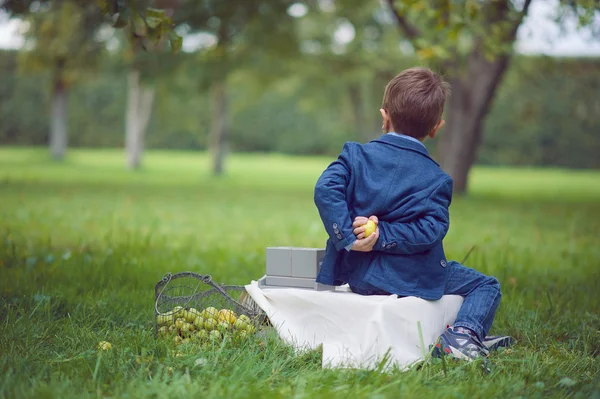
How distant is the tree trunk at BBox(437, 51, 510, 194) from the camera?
41.6 ft

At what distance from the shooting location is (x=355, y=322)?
283cm

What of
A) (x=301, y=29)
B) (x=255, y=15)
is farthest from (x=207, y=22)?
(x=301, y=29)

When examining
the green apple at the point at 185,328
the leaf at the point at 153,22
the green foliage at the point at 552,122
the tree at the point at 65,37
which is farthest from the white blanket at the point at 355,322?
the green foliage at the point at 552,122

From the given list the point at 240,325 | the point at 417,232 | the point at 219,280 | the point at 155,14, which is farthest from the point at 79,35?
the point at 417,232

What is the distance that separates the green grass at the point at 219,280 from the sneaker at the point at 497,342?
0.23ft

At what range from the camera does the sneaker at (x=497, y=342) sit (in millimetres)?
3053

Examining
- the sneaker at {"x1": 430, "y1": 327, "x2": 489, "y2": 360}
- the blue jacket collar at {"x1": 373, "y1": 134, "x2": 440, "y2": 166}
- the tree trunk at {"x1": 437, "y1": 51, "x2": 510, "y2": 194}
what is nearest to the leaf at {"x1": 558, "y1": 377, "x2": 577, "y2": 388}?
the sneaker at {"x1": 430, "y1": 327, "x2": 489, "y2": 360}

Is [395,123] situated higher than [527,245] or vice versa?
[395,123]

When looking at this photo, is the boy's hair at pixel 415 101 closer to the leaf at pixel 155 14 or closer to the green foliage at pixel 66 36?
the leaf at pixel 155 14

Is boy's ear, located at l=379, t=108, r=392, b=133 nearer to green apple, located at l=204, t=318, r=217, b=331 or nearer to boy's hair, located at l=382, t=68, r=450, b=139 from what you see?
boy's hair, located at l=382, t=68, r=450, b=139

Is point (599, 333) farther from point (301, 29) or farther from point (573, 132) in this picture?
point (573, 132)

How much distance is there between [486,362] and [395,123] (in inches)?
43.7

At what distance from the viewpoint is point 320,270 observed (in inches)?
117

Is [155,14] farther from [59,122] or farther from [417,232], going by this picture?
[59,122]
